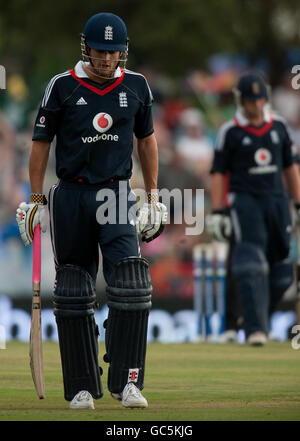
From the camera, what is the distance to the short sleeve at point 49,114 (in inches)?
294

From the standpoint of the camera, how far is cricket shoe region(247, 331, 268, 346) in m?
11.7

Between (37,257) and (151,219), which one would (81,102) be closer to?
(151,219)

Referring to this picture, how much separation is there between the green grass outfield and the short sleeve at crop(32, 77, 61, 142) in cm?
154

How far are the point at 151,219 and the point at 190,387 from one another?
1.28 metres

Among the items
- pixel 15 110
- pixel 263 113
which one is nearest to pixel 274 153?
pixel 263 113

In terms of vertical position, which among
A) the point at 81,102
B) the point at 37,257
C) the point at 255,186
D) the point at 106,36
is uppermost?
the point at 255,186

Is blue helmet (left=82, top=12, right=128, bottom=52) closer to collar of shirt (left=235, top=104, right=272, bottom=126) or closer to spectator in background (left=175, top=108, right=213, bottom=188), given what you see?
collar of shirt (left=235, top=104, right=272, bottom=126)

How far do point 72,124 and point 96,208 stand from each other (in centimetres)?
50

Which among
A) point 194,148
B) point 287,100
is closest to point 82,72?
point 194,148

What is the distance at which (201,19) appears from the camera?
19844 millimetres

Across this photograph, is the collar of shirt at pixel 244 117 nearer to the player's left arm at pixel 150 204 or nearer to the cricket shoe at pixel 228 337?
the cricket shoe at pixel 228 337

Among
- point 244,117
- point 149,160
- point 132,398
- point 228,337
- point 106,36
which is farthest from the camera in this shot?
point 228,337

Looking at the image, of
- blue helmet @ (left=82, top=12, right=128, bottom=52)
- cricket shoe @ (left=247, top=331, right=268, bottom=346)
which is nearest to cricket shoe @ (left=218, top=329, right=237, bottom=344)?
cricket shoe @ (left=247, top=331, right=268, bottom=346)

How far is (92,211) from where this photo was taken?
24.6 feet
